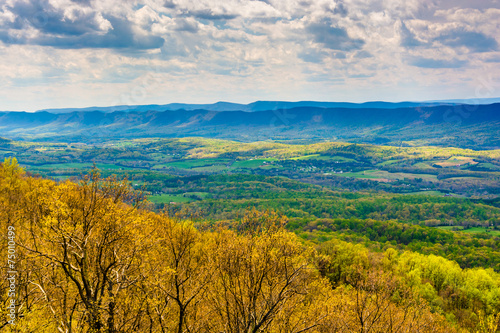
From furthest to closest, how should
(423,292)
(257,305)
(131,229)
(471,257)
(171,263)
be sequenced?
1. (471,257)
2. (423,292)
3. (171,263)
4. (257,305)
5. (131,229)

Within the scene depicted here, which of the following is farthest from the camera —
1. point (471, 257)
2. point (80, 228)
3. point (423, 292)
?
point (471, 257)

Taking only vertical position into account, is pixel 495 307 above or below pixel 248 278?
below

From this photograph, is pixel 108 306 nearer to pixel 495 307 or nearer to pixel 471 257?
pixel 495 307

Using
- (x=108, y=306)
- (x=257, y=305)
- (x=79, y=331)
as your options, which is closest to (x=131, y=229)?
(x=108, y=306)

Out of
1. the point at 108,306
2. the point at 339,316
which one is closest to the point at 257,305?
the point at 339,316

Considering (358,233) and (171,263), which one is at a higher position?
(171,263)

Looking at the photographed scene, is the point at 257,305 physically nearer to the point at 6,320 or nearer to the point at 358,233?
the point at 6,320

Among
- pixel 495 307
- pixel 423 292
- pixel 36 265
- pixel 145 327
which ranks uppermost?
pixel 36 265

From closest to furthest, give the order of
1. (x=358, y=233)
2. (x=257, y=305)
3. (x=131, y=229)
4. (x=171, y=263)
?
(x=131, y=229) → (x=257, y=305) → (x=171, y=263) → (x=358, y=233)

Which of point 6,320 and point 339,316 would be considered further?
point 339,316
